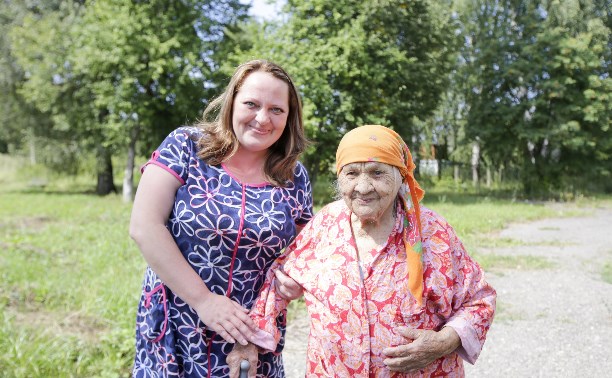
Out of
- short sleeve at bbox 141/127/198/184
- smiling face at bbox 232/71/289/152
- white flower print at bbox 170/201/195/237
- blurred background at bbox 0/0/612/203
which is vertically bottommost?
white flower print at bbox 170/201/195/237

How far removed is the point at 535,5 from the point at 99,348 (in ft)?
74.7

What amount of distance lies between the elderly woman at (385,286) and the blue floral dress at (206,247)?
0.40ft

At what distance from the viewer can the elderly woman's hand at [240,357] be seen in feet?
6.28

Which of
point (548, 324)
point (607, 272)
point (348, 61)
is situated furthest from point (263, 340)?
point (348, 61)

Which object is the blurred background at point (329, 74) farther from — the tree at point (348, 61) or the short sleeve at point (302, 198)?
the short sleeve at point (302, 198)

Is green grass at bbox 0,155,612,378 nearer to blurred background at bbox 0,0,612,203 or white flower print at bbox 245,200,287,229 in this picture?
white flower print at bbox 245,200,287,229

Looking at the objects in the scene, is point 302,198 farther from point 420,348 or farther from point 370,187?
point 420,348

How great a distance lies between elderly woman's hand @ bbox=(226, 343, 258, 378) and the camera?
1.91 m

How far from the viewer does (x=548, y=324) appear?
4953 millimetres

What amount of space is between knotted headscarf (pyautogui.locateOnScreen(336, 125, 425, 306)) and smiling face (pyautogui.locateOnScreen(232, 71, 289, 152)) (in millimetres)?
302

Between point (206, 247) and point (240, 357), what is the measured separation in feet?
1.43

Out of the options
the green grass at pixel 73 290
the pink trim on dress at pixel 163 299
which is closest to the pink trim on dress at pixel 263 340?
the pink trim on dress at pixel 163 299

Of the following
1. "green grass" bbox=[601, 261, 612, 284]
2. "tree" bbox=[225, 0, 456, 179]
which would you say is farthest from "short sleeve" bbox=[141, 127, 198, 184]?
"tree" bbox=[225, 0, 456, 179]

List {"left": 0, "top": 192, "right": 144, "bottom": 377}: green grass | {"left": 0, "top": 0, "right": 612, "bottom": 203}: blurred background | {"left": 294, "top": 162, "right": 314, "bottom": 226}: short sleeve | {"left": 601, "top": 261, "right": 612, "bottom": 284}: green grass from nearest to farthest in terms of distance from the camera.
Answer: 1. {"left": 294, "top": 162, "right": 314, "bottom": 226}: short sleeve
2. {"left": 0, "top": 192, "right": 144, "bottom": 377}: green grass
3. {"left": 601, "top": 261, "right": 612, "bottom": 284}: green grass
4. {"left": 0, "top": 0, "right": 612, "bottom": 203}: blurred background
